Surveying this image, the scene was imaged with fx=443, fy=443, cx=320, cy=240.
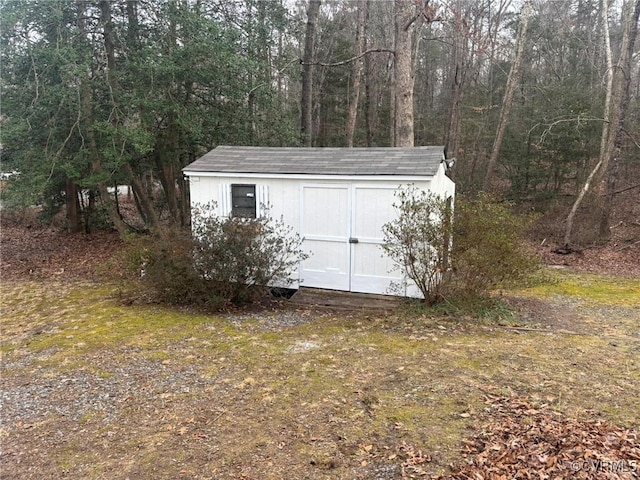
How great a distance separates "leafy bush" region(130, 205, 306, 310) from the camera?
686 centimetres

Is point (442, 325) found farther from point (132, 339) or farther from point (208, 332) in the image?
point (132, 339)

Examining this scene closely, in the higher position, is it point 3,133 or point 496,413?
point 3,133

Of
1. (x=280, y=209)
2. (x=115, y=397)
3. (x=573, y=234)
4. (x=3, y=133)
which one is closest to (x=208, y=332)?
(x=115, y=397)

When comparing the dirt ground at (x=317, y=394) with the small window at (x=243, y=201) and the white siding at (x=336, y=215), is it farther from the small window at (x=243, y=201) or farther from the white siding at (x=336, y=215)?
the small window at (x=243, y=201)

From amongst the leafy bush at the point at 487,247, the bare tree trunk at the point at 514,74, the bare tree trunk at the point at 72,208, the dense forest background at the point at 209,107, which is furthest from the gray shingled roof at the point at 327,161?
the bare tree trunk at the point at 514,74

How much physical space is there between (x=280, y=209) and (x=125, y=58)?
255 inches

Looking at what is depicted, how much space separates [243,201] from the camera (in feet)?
25.9

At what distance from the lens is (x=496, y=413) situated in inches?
145

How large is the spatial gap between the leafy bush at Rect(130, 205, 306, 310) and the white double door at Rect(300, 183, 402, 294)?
532 millimetres

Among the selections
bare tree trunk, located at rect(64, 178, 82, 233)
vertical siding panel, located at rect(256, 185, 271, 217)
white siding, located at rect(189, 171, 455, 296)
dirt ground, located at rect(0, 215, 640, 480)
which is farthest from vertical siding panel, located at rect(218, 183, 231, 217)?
bare tree trunk, located at rect(64, 178, 82, 233)

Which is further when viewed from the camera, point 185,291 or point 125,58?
point 125,58

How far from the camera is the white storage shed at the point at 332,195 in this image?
7094 mm

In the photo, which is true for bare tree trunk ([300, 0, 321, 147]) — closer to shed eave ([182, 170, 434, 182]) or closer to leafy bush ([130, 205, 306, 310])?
shed eave ([182, 170, 434, 182])

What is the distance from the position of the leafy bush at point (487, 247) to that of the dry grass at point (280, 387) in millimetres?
705
